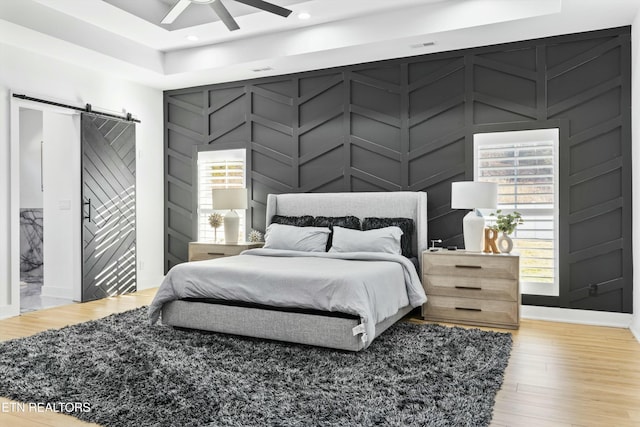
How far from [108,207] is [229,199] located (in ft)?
4.78

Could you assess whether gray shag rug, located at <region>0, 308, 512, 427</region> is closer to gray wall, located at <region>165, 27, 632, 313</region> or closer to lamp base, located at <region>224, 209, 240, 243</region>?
gray wall, located at <region>165, 27, 632, 313</region>

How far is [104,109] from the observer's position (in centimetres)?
571

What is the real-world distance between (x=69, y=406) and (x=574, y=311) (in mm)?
4144

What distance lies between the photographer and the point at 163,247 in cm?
660

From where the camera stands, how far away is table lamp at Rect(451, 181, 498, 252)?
4383mm

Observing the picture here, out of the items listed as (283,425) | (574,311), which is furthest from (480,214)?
(283,425)

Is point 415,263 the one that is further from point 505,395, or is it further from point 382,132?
point 505,395

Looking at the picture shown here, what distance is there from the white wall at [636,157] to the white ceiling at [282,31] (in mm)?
258

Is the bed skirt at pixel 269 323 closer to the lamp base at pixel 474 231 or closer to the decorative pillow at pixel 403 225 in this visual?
the decorative pillow at pixel 403 225

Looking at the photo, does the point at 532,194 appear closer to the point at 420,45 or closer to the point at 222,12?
the point at 420,45

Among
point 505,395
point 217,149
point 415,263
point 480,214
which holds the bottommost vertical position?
point 505,395

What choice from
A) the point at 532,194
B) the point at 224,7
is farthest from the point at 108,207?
the point at 532,194

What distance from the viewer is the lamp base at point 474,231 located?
4469 millimetres

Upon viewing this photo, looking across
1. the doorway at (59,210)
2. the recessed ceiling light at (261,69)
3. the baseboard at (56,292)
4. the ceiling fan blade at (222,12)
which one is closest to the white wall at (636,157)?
the ceiling fan blade at (222,12)
